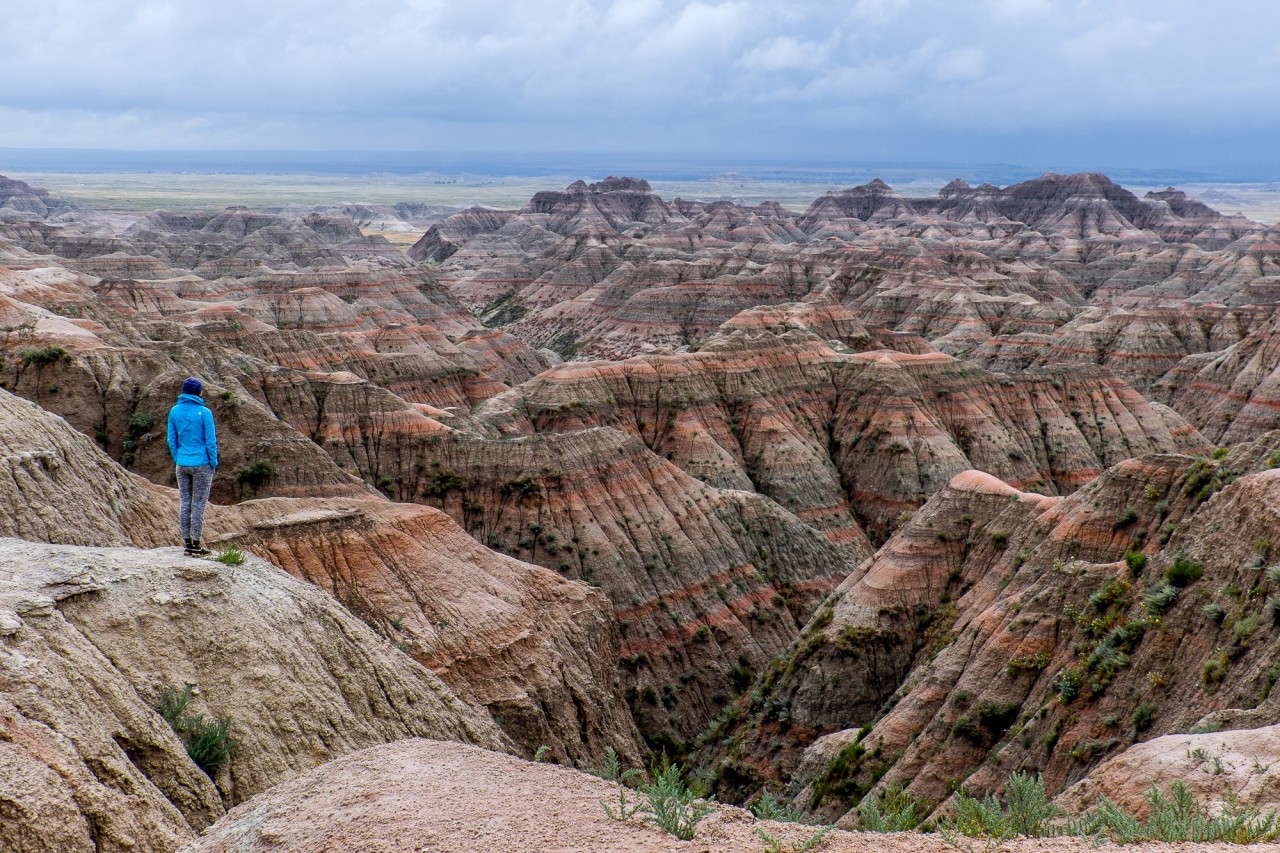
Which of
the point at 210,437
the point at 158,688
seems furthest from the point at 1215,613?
the point at 158,688

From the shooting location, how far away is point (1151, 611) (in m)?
23.3

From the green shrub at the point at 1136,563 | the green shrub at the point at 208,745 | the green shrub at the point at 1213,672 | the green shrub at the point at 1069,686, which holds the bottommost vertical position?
the green shrub at the point at 1069,686

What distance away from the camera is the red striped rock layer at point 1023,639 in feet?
70.4

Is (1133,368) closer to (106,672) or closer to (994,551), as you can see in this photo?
(994,551)

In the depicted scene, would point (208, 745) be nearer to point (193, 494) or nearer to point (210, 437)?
point (193, 494)

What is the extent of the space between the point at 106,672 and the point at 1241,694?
18956 mm

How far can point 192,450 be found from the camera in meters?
15.4

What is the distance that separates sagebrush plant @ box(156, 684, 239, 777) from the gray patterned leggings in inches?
128

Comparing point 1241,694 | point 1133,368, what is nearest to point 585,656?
point 1241,694

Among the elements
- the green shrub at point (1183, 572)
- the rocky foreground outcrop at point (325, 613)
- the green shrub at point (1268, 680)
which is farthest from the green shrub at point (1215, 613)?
the rocky foreground outcrop at point (325, 613)

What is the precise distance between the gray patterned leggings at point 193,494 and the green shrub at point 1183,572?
21.0 meters

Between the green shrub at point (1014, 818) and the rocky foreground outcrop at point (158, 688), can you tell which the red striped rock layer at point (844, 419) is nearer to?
the rocky foreground outcrop at point (158, 688)

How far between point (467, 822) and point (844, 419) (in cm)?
5877

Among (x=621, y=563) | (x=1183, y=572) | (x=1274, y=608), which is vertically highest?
(x=1274, y=608)
